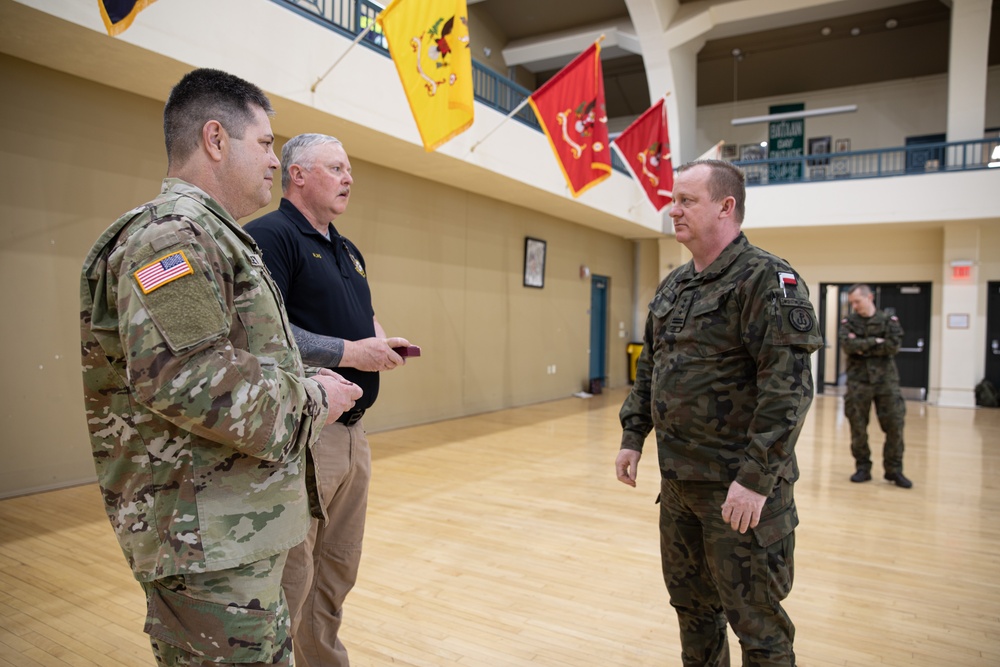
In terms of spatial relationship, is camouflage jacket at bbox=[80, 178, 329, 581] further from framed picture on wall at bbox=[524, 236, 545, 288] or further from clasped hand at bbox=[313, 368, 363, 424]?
framed picture on wall at bbox=[524, 236, 545, 288]

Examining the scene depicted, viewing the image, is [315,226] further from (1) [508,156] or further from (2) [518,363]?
(2) [518,363]

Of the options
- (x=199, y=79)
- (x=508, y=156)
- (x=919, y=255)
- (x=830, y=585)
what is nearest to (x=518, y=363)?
(x=508, y=156)

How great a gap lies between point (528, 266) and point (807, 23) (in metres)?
7.66

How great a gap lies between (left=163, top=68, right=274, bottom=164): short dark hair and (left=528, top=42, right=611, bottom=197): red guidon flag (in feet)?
17.9

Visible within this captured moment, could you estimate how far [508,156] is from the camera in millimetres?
7547

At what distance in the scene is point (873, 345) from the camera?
17.2ft

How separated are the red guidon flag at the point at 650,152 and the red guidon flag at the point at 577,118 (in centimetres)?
111

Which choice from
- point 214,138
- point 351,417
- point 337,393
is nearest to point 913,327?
point 351,417

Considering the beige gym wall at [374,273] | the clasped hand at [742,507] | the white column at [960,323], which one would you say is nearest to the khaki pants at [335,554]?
the clasped hand at [742,507]

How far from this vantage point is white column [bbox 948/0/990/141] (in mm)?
10289

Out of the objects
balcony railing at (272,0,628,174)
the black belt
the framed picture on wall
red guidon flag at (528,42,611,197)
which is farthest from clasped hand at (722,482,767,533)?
the framed picture on wall

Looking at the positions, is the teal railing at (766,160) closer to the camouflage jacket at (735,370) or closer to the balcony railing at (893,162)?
the balcony railing at (893,162)

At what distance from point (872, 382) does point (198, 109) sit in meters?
5.55

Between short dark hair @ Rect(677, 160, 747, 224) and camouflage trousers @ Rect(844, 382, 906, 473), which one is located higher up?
short dark hair @ Rect(677, 160, 747, 224)
